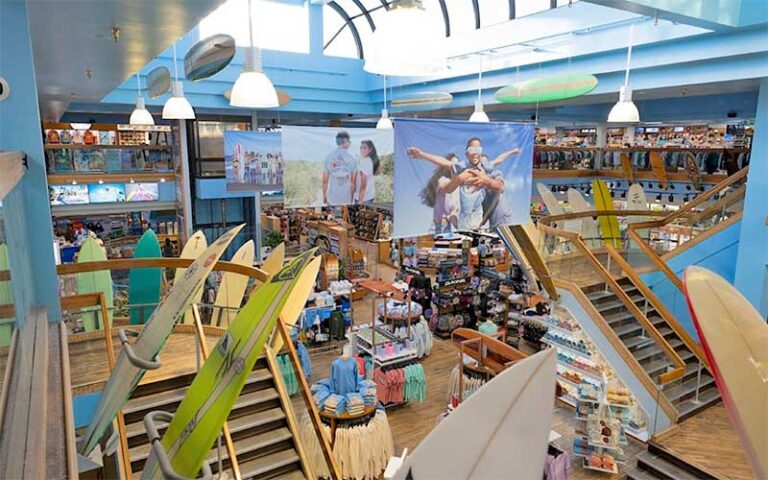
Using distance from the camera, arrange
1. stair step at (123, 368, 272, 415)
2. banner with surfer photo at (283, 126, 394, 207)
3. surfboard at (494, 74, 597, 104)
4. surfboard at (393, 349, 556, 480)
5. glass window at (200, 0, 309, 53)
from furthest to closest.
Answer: glass window at (200, 0, 309, 53) < banner with surfer photo at (283, 126, 394, 207) < surfboard at (494, 74, 597, 104) < stair step at (123, 368, 272, 415) < surfboard at (393, 349, 556, 480)

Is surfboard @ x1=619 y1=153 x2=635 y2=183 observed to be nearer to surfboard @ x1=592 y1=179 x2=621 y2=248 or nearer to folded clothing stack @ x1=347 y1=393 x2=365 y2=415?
surfboard @ x1=592 y1=179 x2=621 y2=248

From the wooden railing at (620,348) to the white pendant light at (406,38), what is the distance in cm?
680

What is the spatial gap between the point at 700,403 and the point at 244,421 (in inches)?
261

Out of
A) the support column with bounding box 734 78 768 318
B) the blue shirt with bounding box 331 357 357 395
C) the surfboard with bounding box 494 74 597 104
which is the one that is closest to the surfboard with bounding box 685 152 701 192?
the support column with bounding box 734 78 768 318

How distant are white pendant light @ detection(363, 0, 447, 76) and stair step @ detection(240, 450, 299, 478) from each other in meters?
4.21

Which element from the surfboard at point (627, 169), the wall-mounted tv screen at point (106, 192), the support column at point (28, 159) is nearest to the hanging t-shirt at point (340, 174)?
the support column at point (28, 159)

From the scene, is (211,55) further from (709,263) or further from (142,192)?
(142,192)

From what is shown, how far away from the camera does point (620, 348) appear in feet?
26.0

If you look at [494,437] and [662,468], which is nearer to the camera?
[494,437]

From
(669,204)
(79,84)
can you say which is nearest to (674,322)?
(669,204)

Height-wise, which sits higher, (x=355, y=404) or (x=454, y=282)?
(x=454, y=282)

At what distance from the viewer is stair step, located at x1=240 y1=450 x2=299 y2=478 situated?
16.3ft

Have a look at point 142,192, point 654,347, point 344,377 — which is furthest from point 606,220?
point 142,192

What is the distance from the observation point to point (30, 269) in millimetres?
3482
